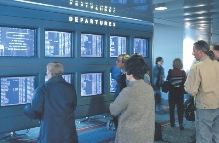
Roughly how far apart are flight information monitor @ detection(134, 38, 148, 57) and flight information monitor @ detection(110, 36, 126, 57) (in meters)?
0.39

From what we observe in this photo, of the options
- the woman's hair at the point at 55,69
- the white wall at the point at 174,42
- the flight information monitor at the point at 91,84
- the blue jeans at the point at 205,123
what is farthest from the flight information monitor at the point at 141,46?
the woman's hair at the point at 55,69

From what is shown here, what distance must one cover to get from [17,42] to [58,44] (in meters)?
0.79

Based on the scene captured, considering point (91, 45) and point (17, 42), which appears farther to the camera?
point (91, 45)

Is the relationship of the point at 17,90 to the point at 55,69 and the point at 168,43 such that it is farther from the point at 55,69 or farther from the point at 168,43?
the point at 168,43

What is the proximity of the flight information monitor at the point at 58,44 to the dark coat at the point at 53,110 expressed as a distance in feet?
5.98

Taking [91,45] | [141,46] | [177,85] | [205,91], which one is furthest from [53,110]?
[141,46]

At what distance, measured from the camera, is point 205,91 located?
344 cm

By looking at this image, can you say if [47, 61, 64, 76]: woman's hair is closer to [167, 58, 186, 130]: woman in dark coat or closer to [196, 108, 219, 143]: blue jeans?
[196, 108, 219, 143]: blue jeans

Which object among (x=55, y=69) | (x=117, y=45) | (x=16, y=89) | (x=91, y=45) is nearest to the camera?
(x=55, y=69)

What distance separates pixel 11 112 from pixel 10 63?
0.73 metres

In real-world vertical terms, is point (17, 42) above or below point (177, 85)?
above

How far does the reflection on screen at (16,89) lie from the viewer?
4.25 meters

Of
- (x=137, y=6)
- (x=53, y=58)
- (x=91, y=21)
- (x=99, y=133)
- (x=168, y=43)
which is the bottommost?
(x=99, y=133)

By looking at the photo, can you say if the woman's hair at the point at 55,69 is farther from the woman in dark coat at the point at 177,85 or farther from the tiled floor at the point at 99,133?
the woman in dark coat at the point at 177,85
